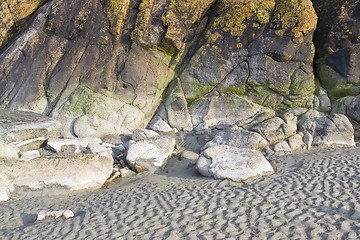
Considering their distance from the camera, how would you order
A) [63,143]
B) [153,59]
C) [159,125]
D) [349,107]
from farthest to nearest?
1. [153,59]
2. [159,125]
3. [349,107]
4. [63,143]

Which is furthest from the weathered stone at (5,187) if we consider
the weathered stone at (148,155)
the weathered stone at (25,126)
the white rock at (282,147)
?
the white rock at (282,147)

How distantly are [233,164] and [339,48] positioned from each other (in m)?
9.00

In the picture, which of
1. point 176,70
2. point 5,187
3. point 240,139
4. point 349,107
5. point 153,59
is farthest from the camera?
point 176,70

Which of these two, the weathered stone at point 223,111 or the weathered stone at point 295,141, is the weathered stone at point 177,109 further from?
the weathered stone at point 295,141

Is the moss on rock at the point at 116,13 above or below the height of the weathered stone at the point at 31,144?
above

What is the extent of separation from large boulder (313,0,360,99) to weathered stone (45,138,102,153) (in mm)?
11107

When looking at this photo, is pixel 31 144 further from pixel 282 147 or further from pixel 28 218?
pixel 282 147

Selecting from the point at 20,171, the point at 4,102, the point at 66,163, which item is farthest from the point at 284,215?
the point at 4,102

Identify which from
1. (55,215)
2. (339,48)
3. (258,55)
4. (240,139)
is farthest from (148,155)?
(339,48)

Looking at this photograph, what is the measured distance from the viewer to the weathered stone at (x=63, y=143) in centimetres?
1160

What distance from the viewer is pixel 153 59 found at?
14578mm

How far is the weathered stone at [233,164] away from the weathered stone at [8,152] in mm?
6467

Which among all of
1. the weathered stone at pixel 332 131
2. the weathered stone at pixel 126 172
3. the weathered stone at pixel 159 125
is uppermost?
the weathered stone at pixel 332 131

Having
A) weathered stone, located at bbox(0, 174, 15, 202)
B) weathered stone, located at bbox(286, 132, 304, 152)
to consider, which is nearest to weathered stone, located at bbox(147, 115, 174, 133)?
weathered stone, located at bbox(286, 132, 304, 152)
